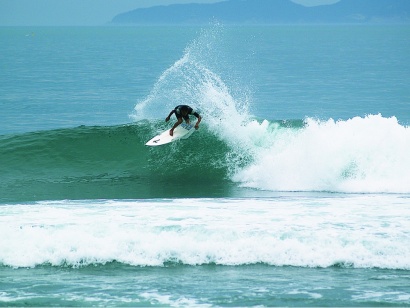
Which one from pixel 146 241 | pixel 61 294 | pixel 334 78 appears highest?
pixel 334 78

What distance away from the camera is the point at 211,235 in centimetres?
1274

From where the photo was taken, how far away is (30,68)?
68.8 meters

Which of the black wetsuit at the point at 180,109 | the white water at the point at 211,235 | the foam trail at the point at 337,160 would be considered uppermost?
the black wetsuit at the point at 180,109

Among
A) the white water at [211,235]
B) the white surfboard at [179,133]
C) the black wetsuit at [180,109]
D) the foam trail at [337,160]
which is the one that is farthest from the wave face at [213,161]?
the white water at [211,235]

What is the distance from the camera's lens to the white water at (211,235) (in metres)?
12.0

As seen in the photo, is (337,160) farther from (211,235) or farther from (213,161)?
(211,235)

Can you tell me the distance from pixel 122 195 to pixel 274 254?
6.46m

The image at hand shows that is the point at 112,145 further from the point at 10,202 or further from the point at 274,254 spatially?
the point at 274,254

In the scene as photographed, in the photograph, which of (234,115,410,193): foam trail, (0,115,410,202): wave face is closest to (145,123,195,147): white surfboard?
(0,115,410,202): wave face

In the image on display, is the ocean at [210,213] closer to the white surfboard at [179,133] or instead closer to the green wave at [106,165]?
the green wave at [106,165]

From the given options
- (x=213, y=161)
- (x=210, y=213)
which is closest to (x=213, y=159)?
(x=213, y=161)

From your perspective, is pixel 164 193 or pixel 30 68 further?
pixel 30 68

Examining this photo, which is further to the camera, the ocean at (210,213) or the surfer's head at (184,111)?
the surfer's head at (184,111)

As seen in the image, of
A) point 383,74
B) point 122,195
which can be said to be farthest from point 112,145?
point 383,74
